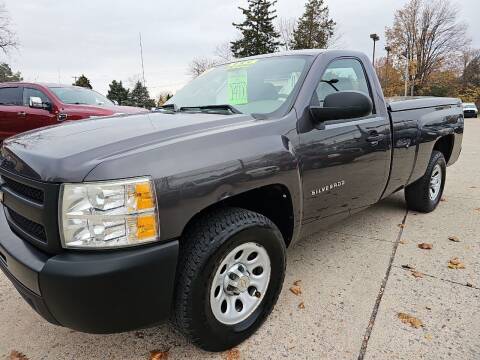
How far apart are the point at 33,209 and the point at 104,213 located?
41 centimetres

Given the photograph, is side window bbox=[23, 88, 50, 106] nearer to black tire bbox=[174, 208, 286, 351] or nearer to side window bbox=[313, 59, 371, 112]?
side window bbox=[313, 59, 371, 112]

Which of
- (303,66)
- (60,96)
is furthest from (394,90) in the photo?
(303,66)

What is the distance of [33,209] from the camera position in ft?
5.75

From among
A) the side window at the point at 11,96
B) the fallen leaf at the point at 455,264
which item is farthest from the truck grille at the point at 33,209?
the side window at the point at 11,96

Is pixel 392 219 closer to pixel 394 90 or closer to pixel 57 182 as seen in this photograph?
pixel 57 182

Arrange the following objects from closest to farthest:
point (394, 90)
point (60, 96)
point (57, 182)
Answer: point (57, 182) → point (60, 96) → point (394, 90)

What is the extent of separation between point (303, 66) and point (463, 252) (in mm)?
2209

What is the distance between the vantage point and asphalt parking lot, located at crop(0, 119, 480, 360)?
2.13 m

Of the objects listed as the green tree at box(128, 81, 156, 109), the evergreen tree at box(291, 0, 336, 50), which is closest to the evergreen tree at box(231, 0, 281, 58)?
the evergreen tree at box(291, 0, 336, 50)

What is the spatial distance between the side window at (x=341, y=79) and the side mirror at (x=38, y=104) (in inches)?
244

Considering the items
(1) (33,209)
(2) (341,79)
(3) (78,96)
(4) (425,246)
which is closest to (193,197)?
(1) (33,209)

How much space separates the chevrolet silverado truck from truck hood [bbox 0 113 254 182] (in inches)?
0.4

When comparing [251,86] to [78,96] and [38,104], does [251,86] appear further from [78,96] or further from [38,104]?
[78,96]

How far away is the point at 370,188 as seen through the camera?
3.13 metres
